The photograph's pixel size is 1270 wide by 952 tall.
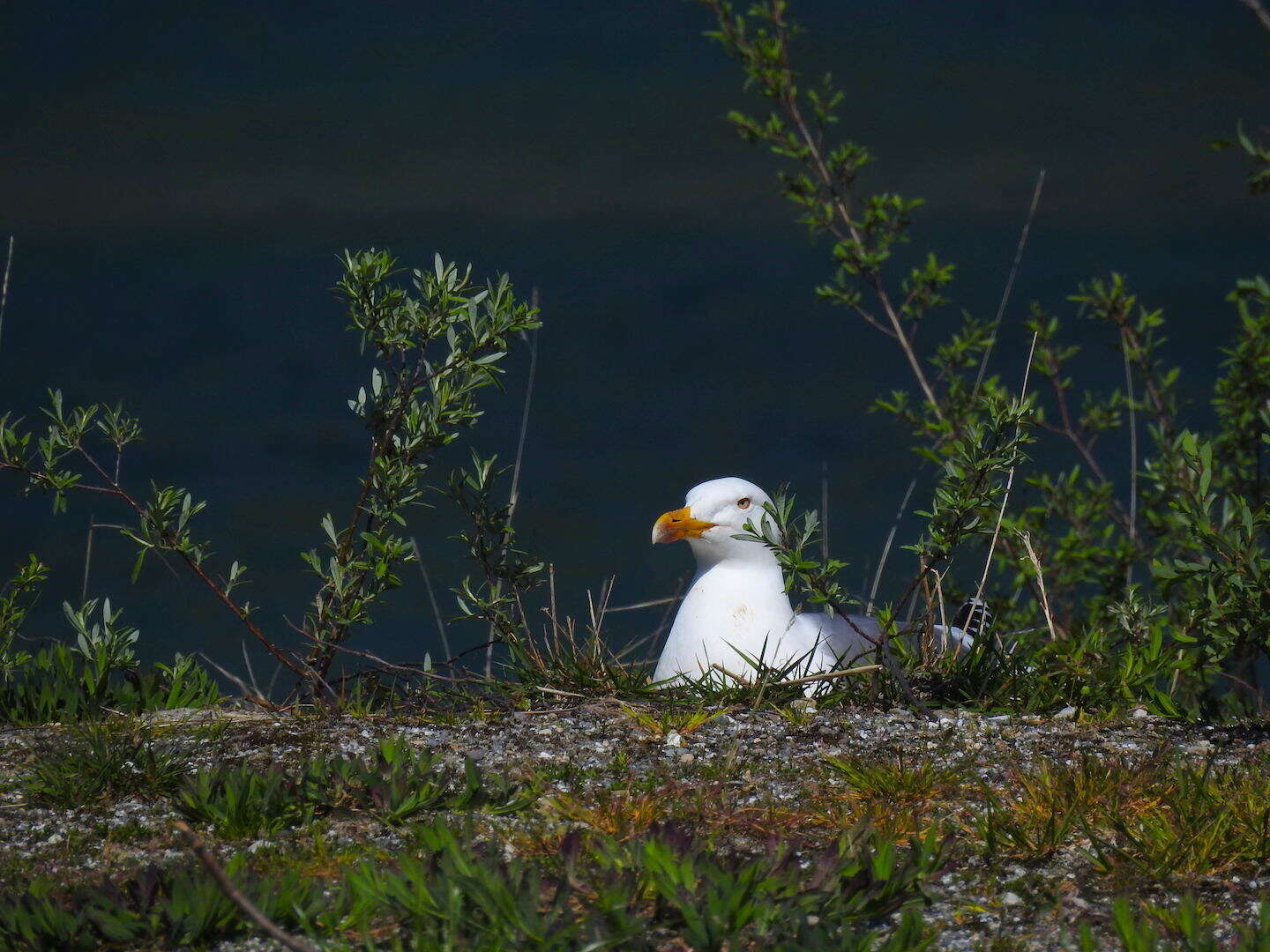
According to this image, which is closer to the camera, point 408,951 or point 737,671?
point 408,951

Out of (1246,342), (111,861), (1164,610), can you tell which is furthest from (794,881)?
(1246,342)

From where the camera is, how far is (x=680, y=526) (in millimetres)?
4289

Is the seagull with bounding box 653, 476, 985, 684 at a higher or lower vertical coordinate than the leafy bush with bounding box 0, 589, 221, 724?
higher

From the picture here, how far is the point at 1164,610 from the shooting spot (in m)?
3.86

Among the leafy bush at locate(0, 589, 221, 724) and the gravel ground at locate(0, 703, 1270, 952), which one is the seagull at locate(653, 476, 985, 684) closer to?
the gravel ground at locate(0, 703, 1270, 952)

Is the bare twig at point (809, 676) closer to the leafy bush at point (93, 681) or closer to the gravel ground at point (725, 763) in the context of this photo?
the gravel ground at point (725, 763)

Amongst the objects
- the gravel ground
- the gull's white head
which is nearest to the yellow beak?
the gull's white head

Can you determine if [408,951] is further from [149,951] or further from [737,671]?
[737,671]

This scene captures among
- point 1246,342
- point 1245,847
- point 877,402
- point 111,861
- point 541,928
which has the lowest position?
point 111,861

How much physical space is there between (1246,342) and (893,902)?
11.7 feet

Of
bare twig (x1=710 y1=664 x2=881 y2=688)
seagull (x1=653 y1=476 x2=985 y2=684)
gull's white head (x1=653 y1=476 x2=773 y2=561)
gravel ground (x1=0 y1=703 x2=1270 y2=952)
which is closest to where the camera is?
gravel ground (x1=0 y1=703 x2=1270 y2=952)

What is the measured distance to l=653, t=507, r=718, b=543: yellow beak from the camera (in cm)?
428

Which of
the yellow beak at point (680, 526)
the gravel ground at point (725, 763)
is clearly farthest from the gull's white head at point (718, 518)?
the gravel ground at point (725, 763)

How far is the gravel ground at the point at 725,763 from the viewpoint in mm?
2365
